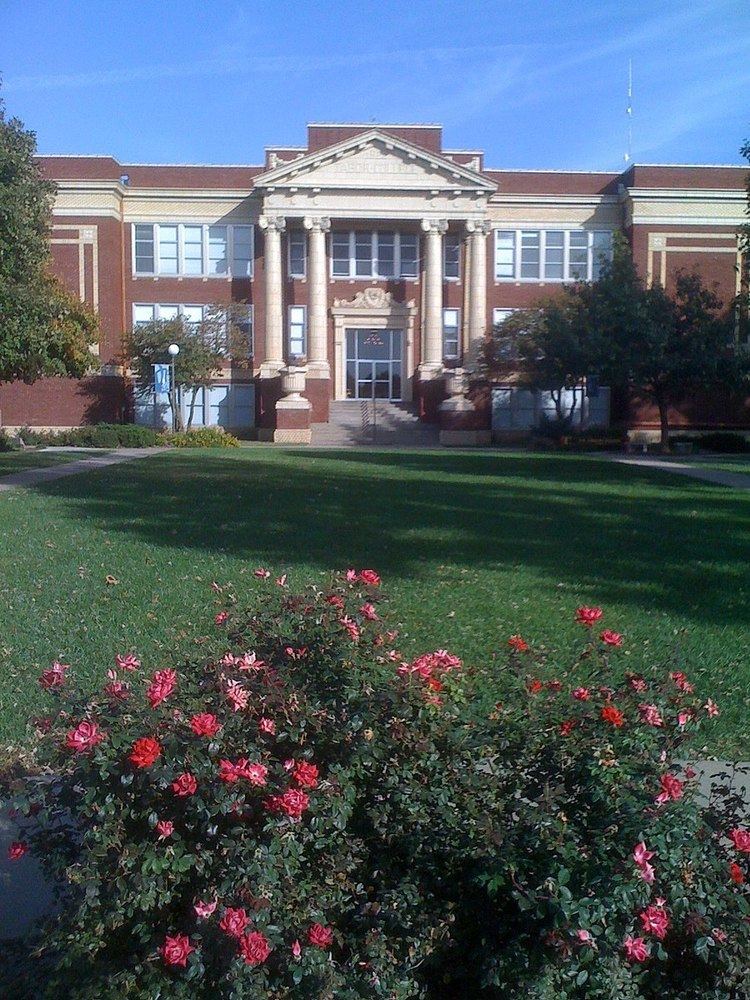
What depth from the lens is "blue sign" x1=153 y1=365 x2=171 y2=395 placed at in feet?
134

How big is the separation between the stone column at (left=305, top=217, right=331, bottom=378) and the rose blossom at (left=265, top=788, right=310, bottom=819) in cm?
4448

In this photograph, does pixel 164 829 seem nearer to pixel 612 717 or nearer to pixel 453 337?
pixel 612 717

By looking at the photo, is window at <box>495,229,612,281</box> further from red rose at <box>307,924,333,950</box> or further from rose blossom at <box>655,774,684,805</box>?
red rose at <box>307,924,333,950</box>

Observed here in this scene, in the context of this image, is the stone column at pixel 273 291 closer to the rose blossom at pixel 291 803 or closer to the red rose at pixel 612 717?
the red rose at pixel 612 717

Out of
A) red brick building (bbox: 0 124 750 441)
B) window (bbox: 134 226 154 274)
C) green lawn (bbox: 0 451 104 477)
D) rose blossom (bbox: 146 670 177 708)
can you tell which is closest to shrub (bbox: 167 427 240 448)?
green lawn (bbox: 0 451 104 477)

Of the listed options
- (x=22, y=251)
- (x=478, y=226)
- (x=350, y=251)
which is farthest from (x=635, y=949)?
(x=350, y=251)

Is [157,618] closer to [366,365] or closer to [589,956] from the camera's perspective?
[589,956]

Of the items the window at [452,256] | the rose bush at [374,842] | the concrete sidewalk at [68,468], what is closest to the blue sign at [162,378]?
the concrete sidewalk at [68,468]

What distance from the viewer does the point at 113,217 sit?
4781 cm

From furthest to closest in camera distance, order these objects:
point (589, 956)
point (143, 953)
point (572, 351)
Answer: point (572, 351) → point (143, 953) → point (589, 956)

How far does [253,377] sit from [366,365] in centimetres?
542

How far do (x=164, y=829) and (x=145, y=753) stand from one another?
0.70 ft

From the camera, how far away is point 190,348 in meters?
43.4

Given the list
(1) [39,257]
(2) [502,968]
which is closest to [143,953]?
(2) [502,968]
